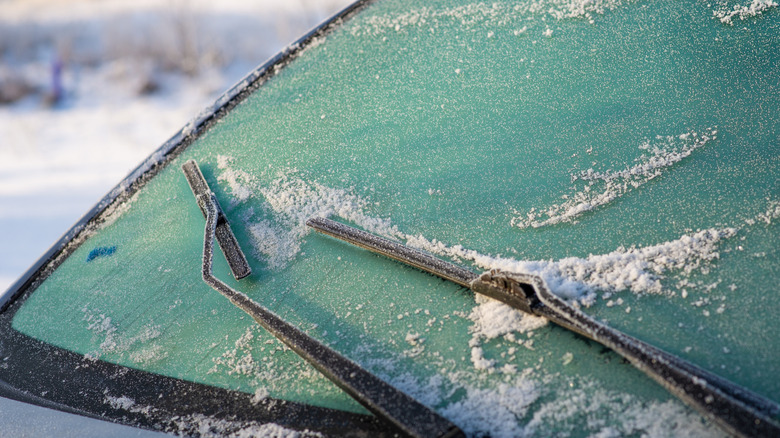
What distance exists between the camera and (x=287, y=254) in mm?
1608

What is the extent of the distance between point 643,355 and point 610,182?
0.56m

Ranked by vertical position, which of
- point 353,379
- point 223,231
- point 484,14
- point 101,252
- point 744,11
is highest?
point 484,14

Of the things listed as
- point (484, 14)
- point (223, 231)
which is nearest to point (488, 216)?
point (223, 231)

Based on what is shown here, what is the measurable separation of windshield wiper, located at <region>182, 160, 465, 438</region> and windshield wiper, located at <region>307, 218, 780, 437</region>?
0.97ft

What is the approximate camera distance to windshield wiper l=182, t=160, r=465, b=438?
1.04m

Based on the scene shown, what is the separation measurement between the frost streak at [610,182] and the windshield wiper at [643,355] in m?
0.25

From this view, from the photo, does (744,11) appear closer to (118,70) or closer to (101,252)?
(101,252)

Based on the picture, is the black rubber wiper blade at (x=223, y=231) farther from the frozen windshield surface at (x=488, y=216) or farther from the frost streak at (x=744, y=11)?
the frost streak at (x=744, y=11)

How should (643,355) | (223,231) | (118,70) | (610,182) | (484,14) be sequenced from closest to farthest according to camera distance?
(643,355), (610,182), (223,231), (484,14), (118,70)

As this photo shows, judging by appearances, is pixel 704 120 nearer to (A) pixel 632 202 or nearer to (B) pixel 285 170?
(A) pixel 632 202

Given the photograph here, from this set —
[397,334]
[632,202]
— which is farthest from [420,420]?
[632,202]

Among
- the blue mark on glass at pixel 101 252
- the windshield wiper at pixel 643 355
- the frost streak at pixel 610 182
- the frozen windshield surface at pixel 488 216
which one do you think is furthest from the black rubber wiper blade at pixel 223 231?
the frost streak at pixel 610 182

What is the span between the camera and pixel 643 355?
1.02m

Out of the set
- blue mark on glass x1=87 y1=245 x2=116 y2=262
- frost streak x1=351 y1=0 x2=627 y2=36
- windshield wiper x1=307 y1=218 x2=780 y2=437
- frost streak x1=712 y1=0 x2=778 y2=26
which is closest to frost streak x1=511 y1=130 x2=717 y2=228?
windshield wiper x1=307 y1=218 x2=780 y2=437
